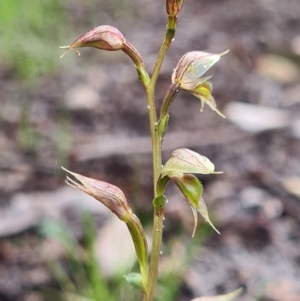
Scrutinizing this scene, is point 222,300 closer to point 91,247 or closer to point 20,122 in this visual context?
point 91,247

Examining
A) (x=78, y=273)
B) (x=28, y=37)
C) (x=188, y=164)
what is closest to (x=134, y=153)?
(x=78, y=273)

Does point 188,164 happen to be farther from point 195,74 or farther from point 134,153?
point 134,153

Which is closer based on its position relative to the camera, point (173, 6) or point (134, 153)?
point (173, 6)

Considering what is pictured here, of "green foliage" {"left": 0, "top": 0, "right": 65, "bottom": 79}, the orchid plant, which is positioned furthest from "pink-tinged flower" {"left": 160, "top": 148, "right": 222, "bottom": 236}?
"green foliage" {"left": 0, "top": 0, "right": 65, "bottom": 79}

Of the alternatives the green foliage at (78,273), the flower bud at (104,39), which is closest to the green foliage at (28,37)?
the green foliage at (78,273)

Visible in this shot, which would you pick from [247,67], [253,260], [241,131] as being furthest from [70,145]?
[247,67]

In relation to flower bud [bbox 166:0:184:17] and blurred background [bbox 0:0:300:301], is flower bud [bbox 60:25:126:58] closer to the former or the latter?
flower bud [bbox 166:0:184:17]
